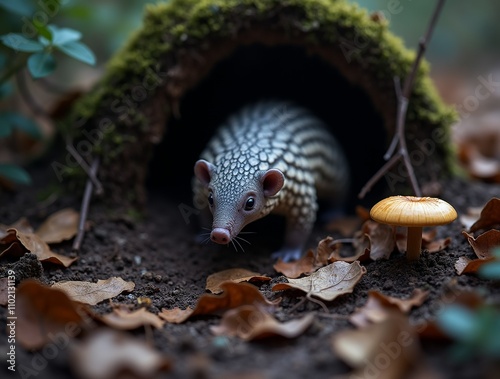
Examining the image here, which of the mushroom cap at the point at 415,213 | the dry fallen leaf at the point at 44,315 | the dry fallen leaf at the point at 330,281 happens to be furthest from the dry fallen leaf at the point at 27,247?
the mushroom cap at the point at 415,213

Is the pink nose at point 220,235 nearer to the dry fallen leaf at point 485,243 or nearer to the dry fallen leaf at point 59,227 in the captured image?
the dry fallen leaf at point 59,227

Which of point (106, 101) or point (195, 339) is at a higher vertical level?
point (106, 101)

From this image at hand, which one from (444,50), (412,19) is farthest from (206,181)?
(444,50)

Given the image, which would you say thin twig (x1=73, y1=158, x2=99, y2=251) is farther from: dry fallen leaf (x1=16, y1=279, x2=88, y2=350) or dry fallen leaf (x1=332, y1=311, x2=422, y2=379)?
dry fallen leaf (x1=332, y1=311, x2=422, y2=379)

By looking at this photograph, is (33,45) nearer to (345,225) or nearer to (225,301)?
(225,301)

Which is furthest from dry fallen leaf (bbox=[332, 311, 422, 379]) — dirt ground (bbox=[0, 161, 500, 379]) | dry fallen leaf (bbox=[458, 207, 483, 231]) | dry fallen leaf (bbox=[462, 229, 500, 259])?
dry fallen leaf (bbox=[458, 207, 483, 231])

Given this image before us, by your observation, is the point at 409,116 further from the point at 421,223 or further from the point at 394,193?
the point at 421,223

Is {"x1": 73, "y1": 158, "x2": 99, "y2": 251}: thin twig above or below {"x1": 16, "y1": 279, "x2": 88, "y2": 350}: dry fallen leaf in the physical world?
above

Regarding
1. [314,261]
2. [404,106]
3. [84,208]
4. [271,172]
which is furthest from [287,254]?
[84,208]
